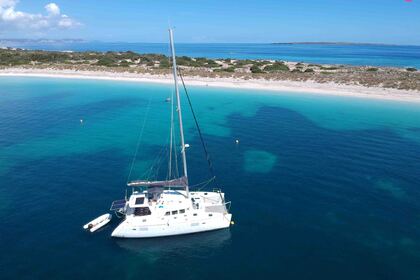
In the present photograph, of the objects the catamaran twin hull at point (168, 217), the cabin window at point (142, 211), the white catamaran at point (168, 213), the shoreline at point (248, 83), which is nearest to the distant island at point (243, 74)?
the shoreline at point (248, 83)

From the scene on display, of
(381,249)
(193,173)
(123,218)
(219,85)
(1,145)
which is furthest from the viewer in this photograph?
(219,85)

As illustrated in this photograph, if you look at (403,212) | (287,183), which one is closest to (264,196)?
(287,183)

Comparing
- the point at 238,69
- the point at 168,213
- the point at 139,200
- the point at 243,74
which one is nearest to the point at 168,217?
the point at 168,213

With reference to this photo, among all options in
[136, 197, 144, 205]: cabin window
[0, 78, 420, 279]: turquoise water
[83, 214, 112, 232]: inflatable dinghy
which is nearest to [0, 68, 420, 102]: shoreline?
[0, 78, 420, 279]: turquoise water

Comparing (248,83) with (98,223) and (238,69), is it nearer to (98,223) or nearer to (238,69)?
(238,69)

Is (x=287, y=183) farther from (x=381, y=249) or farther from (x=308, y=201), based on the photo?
(x=381, y=249)

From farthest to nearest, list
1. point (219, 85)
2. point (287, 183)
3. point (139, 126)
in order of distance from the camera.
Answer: point (219, 85) → point (139, 126) → point (287, 183)

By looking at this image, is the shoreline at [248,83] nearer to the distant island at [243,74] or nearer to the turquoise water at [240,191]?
the distant island at [243,74]
